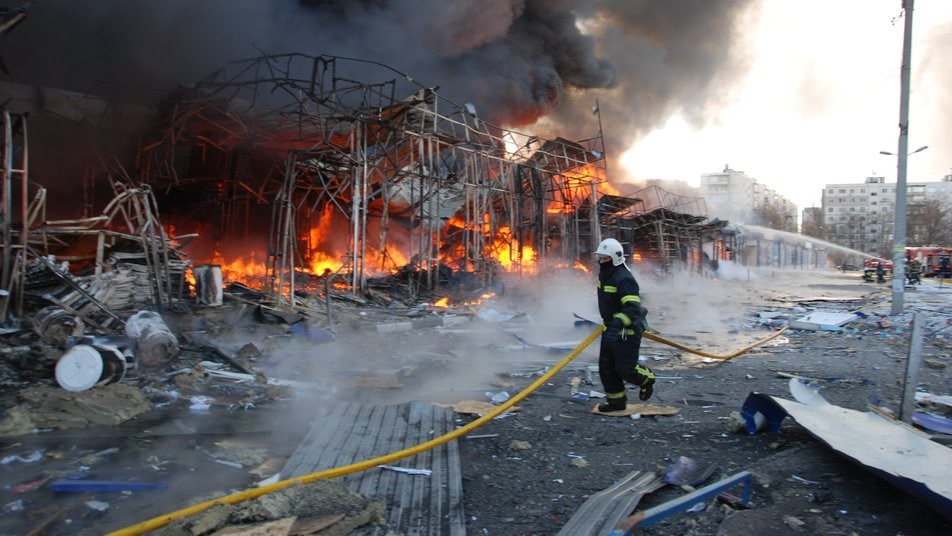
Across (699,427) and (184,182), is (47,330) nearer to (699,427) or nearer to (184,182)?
(699,427)

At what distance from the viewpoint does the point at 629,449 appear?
402 cm

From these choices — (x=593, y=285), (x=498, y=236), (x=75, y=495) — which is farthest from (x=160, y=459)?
→ (x=593, y=285)

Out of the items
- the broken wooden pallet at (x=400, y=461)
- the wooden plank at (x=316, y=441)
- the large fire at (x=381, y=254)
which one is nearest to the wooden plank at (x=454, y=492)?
the broken wooden pallet at (x=400, y=461)

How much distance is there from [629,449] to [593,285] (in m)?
14.9

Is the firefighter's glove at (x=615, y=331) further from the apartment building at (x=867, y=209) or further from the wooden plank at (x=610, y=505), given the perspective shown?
the apartment building at (x=867, y=209)

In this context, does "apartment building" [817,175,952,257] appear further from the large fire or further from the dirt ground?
the dirt ground

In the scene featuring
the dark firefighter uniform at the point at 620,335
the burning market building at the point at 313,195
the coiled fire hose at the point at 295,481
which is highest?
the burning market building at the point at 313,195

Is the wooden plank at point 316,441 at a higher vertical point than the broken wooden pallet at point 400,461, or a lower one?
higher

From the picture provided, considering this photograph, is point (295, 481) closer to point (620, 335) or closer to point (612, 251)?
point (620, 335)

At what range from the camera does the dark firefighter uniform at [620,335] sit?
4594mm

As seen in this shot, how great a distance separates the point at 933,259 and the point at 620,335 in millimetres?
37297

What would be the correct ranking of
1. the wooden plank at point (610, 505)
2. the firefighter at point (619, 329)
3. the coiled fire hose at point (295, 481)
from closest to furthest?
1. the coiled fire hose at point (295, 481)
2. the wooden plank at point (610, 505)
3. the firefighter at point (619, 329)

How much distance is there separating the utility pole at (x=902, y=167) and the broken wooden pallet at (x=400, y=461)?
11775 mm

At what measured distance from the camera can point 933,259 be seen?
103ft
